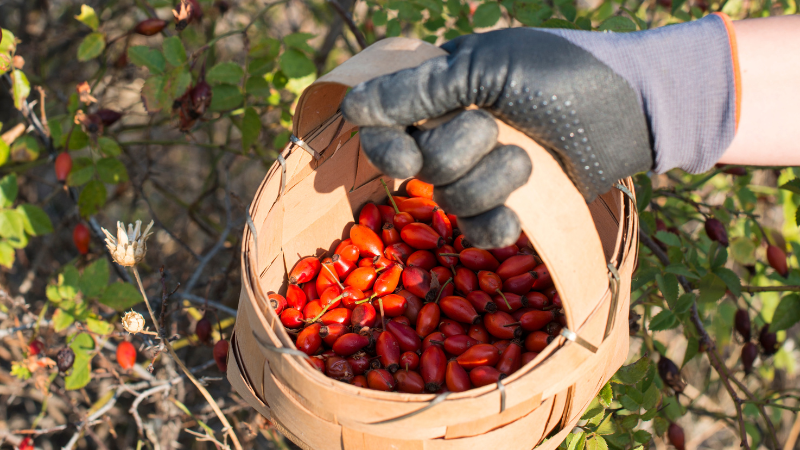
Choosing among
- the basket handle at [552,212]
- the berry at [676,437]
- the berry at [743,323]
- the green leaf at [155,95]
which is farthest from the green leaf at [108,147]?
the berry at [743,323]

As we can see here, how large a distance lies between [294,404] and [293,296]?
0.43 metres

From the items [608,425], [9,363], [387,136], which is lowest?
[9,363]

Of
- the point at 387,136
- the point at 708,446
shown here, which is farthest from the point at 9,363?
the point at 708,446

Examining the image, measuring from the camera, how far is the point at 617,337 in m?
1.20

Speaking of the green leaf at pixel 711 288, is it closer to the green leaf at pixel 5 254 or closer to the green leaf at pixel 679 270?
the green leaf at pixel 679 270

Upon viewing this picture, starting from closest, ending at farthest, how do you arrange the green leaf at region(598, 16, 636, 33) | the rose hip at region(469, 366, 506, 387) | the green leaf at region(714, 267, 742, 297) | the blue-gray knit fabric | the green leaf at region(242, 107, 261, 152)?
the blue-gray knit fabric
the rose hip at region(469, 366, 506, 387)
the green leaf at region(714, 267, 742, 297)
the green leaf at region(598, 16, 636, 33)
the green leaf at region(242, 107, 261, 152)

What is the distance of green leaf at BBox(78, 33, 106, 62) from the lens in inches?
69.4

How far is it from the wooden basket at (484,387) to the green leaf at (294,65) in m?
0.34

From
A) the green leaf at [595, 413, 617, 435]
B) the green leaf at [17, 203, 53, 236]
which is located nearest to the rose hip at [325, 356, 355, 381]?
the green leaf at [595, 413, 617, 435]

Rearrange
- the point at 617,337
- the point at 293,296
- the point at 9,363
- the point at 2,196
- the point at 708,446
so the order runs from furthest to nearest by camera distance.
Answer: the point at 708,446, the point at 9,363, the point at 2,196, the point at 293,296, the point at 617,337

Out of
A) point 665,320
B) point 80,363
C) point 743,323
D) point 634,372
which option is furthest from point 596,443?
point 80,363

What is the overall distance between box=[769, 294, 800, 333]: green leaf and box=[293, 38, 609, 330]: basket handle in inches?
30.4

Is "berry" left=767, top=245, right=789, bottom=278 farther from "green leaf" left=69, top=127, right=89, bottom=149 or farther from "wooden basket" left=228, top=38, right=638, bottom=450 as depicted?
"green leaf" left=69, top=127, right=89, bottom=149

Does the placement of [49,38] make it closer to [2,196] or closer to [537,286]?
[2,196]
